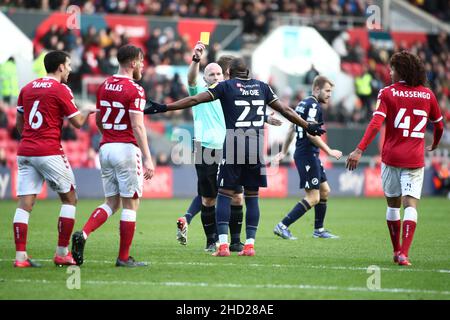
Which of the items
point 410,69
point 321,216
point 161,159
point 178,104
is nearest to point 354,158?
point 410,69

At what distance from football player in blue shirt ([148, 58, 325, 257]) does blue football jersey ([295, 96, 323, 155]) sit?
3217mm

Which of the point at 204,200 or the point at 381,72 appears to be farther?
the point at 381,72

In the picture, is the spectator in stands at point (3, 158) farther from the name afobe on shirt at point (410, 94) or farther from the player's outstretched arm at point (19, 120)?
the name afobe on shirt at point (410, 94)

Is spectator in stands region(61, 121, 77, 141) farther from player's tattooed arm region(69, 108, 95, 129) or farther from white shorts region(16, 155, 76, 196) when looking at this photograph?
player's tattooed arm region(69, 108, 95, 129)

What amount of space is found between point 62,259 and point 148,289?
6.89 ft

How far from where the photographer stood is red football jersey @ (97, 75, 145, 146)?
32.0 ft

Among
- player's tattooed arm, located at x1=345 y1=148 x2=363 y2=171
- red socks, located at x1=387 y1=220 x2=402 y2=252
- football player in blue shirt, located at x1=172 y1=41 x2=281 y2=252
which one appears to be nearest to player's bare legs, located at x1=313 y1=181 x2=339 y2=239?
football player in blue shirt, located at x1=172 y1=41 x2=281 y2=252

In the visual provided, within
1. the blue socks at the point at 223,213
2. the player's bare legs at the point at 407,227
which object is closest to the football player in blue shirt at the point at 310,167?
A: the blue socks at the point at 223,213

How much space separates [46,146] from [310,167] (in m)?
5.87

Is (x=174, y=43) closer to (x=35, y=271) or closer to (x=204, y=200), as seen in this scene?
(x=204, y=200)

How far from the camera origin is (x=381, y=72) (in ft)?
110

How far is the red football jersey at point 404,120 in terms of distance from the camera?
10.4 meters

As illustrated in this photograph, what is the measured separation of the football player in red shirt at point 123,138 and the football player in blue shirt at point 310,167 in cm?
478

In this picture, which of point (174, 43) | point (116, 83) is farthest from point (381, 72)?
point (116, 83)
